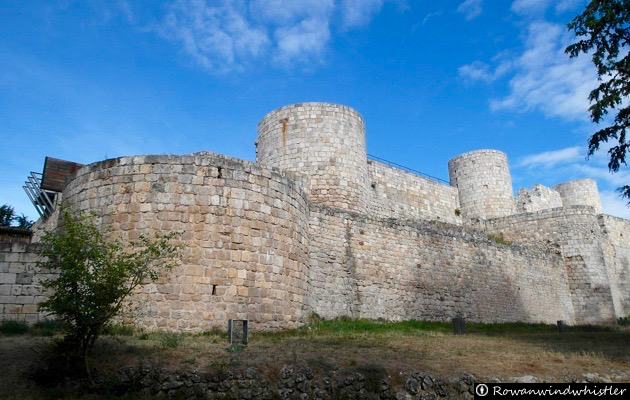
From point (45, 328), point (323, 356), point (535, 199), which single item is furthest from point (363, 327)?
point (535, 199)

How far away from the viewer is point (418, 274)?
1916 cm

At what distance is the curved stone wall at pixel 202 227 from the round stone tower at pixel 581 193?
121 feet

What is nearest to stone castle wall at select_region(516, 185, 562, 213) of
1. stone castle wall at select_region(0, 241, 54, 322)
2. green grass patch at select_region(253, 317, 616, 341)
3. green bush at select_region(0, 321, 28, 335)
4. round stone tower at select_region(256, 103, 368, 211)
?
green grass patch at select_region(253, 317, 616, 341)

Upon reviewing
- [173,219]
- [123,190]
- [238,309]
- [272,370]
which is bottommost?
[272,370]

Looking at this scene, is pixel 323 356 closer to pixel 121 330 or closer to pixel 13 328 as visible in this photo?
pixel 121 330

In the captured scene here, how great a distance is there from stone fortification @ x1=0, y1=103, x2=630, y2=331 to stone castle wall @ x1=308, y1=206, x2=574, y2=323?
2.2 inches

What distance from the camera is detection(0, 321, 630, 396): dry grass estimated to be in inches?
331

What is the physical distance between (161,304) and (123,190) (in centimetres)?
278

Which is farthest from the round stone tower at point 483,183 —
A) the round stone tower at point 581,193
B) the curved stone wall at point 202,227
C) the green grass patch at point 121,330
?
the green grass patch at point 121,330

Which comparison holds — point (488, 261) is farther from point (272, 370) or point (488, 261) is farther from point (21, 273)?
point (21, 273)

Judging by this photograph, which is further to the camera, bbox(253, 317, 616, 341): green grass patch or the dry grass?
bbox(253, 317, 616, 341): green grass patch

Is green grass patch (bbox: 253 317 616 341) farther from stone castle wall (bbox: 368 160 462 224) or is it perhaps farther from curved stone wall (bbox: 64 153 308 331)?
stone castle wall (bbox: 368 160 462 224)

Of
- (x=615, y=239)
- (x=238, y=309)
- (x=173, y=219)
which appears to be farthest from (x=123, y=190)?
(x=615, y=239)

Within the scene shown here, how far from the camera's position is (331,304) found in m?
15.9
